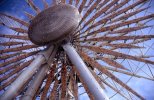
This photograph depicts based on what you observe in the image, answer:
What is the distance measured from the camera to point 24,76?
10062mm

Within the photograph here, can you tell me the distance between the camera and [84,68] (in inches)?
400

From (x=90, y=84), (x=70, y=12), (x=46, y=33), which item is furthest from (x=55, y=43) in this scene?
(x=90, y=84)

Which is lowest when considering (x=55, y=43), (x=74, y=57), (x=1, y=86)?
(x=1, y=86)

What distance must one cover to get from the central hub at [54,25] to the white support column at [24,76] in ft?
1.90

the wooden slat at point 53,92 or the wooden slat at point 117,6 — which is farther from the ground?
the wooden slat at point 117,6

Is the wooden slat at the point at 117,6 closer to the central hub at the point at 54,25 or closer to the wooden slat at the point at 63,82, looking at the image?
the central hub at the point at 54,25

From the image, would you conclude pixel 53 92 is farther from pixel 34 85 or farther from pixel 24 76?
pixel 24 76

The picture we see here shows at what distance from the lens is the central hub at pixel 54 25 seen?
11070 mm

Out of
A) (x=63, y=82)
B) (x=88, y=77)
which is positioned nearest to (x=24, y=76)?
(x=88, y=77)

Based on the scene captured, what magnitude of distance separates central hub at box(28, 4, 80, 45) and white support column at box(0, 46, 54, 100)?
58cm

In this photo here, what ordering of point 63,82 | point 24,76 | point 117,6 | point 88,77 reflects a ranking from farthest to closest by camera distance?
point 63,82, point 117,6, point 24,76, point 88,77

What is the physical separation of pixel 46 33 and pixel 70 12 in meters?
1.37

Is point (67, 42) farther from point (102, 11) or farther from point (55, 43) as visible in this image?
point (102, 11)

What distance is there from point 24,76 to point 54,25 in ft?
8.32
